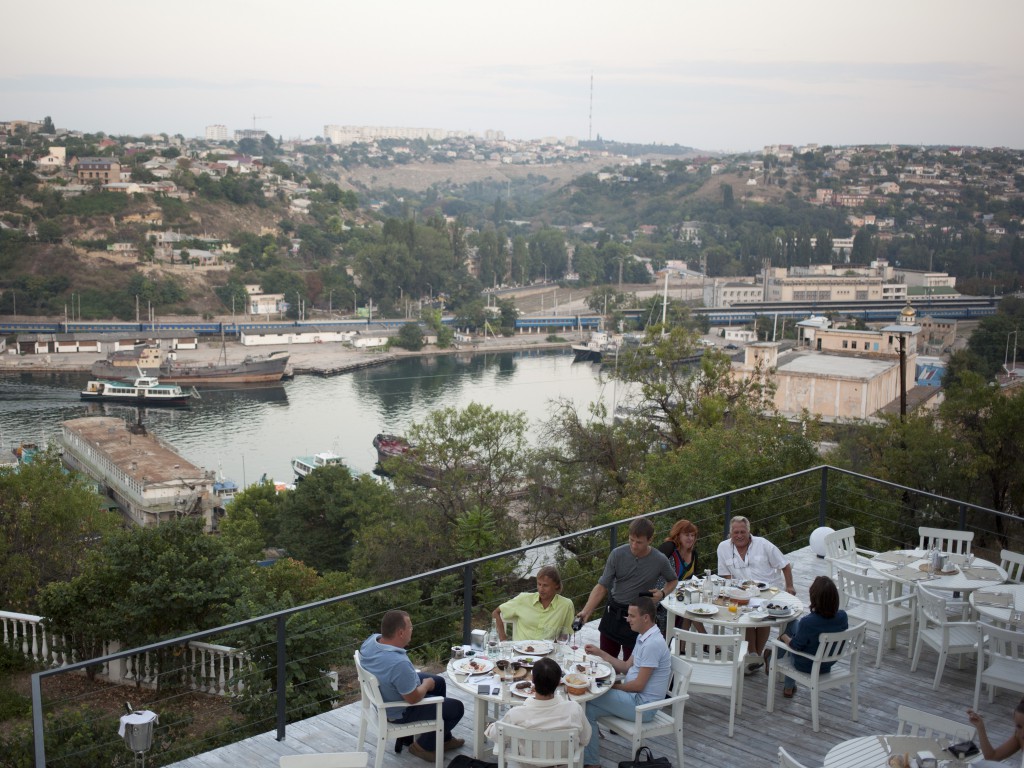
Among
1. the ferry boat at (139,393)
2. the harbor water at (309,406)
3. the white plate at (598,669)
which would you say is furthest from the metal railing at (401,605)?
the ferry boat at (139,393)

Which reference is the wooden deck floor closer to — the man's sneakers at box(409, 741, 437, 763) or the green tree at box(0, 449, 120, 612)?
the man's sneakers at box(409, 741, 437, 763)

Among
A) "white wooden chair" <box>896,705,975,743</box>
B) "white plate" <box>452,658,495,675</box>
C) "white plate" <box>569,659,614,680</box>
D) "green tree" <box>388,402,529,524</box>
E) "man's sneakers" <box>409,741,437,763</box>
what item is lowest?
"green tree" <box>388,402,529,524</box>

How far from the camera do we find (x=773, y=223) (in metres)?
77.6

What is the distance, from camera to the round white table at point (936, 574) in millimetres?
3078

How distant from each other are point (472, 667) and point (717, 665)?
0.64m

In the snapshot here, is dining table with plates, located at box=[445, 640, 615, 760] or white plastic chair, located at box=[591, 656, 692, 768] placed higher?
dining table with plates, located at box=[445, 640, 615, 760]

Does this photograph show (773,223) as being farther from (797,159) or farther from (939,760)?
(939,760)

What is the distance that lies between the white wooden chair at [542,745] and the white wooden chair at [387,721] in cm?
20

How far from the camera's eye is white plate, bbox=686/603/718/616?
2801mm

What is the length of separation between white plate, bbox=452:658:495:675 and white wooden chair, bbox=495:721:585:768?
264 mm

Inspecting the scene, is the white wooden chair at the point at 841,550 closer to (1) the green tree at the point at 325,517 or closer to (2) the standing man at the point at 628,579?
(2) the standing man at the point at 628,579

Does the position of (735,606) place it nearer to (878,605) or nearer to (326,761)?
(878,605)

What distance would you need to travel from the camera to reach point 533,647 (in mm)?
2480

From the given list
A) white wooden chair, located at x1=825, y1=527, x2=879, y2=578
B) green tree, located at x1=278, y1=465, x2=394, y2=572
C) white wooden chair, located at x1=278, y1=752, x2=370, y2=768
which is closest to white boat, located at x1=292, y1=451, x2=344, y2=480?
green tree, located at x1=278, y1=465, x2=394, y2=572
